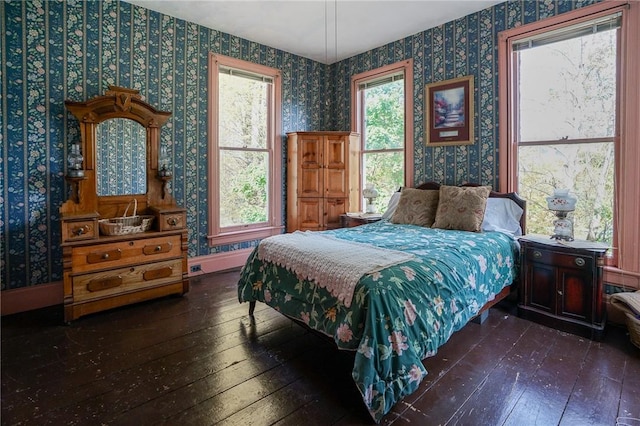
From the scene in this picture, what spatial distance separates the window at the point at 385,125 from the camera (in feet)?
14.4

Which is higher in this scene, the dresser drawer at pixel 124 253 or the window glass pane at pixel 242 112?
the window glass pane at pixel 242 112

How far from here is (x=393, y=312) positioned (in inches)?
72.0

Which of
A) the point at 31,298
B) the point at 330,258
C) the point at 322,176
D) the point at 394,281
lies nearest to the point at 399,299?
the point at 394,281

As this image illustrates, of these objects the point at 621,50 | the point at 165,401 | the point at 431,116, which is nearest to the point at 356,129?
the point at 431,116

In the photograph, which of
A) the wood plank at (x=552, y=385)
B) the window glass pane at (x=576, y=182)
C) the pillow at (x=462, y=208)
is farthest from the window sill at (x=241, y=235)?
the wood plank at (x=552, y=385)

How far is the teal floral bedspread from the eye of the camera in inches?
69.5

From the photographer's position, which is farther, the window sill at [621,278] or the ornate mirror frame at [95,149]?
the ornate mirror frame at [95,149]

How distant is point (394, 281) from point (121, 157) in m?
2.95

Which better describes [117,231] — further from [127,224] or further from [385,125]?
[385,125]

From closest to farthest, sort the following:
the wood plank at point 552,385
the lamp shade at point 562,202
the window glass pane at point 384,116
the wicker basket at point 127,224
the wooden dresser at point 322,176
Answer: the wood plank at point 552,385 → the lamp shade at point 562,202 → the wicker basket at point 127,224 → the window glass pane at point 384,116 → the wooden dresser at point 322,176

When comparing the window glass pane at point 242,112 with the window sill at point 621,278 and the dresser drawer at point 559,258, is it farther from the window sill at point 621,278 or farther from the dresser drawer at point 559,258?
the window sill at point 621,278

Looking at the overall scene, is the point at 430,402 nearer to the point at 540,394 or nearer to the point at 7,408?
the point at 540,394

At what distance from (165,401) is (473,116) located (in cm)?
368

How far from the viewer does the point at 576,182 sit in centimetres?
318
